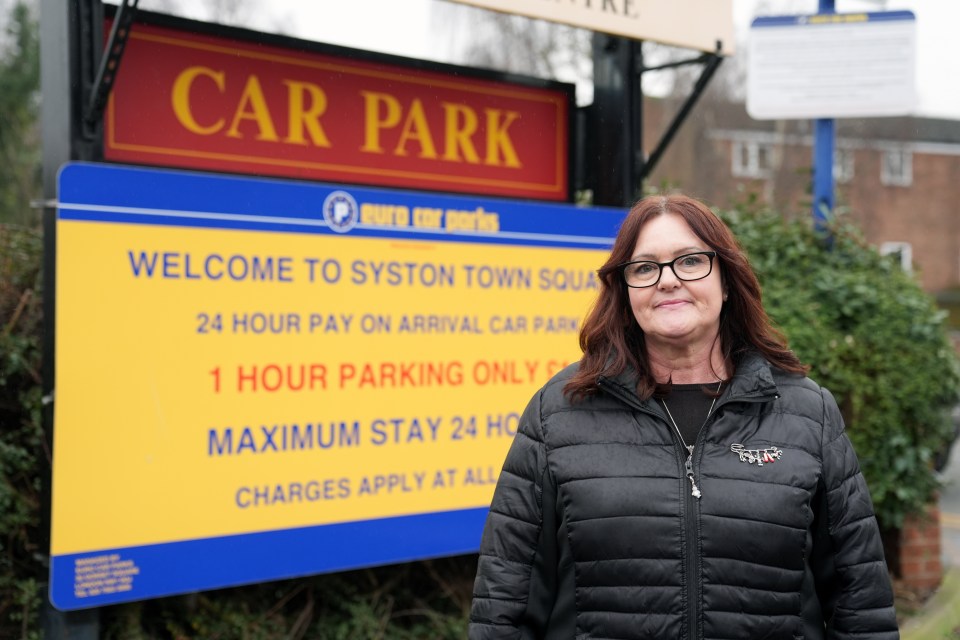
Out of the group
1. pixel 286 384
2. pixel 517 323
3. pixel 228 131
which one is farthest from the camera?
pixel 517 323

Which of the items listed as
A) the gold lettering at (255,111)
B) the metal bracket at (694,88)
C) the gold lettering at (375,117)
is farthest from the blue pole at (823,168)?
the gold lettering at (255,111)

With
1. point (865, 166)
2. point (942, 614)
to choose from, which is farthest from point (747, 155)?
point (942, 614)

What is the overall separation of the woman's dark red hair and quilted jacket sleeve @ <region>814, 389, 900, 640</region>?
27 cm

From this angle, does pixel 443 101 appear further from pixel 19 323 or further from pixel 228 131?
pixel 19 323

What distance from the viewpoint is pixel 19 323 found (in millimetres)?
3420

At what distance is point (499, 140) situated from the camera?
4641mm

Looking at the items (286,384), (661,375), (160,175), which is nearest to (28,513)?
(286,384)

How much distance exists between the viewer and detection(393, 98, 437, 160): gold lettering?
14.2 feet

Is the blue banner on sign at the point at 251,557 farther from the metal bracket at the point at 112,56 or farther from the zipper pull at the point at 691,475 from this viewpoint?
the zipper pull at the point at 691,475

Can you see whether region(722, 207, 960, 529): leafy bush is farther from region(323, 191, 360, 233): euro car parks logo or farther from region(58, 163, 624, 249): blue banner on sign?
region(323, 191, 360, 233): euro car parks logo

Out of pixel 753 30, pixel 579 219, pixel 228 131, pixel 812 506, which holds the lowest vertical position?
pixel 812 506

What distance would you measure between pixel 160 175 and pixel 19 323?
0.73m

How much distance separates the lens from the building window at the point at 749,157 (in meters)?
34.3

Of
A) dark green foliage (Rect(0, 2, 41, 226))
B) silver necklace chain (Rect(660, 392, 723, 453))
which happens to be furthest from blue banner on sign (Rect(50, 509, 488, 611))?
dark green foliage (Rect(0, 2, 41, 226))
